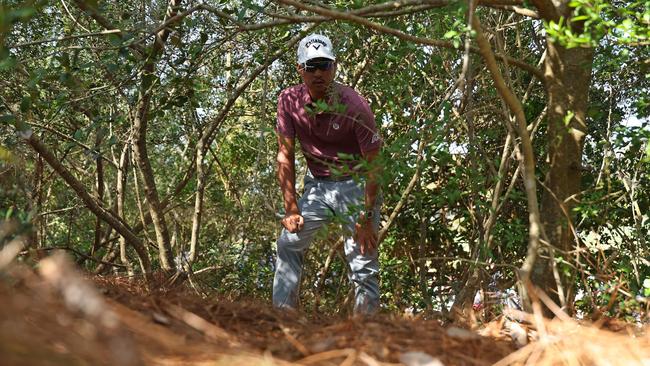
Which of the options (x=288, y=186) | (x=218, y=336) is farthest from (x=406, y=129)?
(x=218, y=336)

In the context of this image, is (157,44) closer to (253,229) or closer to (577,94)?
(577,94)

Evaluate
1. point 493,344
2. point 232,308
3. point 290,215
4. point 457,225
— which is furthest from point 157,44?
point 457,225

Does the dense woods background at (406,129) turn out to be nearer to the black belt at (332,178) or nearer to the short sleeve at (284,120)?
the short sleeve at (284,120)

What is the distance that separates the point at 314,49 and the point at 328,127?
1.52 ft

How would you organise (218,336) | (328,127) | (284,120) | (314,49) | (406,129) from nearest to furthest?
(218,336), (314,49), (328,127), (284,120), (406,129)

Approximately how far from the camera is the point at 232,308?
252 cm

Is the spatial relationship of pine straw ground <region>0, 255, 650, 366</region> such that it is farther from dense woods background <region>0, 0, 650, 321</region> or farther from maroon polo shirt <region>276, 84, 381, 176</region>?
maroon polo shirt <region>276, 84, 381, 176</region>

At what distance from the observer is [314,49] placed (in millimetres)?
4020

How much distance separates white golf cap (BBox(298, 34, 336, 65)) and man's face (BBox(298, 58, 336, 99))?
26 mm

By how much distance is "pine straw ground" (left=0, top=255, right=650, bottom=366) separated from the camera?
1354 millimetres

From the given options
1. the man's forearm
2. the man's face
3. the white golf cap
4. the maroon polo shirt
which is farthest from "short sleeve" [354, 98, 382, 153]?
the man's forearm

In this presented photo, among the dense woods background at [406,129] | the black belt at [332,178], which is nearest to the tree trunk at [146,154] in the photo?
the dense woods background at [406,129]

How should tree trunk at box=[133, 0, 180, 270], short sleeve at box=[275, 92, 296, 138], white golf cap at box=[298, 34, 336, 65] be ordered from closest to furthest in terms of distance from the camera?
1. white golf cap at box=[298, 34, 336, 65]
2. short sleeve at box=[275, 92, 296, 138]
3. tree trunk at box=[133, 0, 180, 270]

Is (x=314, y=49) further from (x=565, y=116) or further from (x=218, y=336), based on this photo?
(x=218, y=336)
